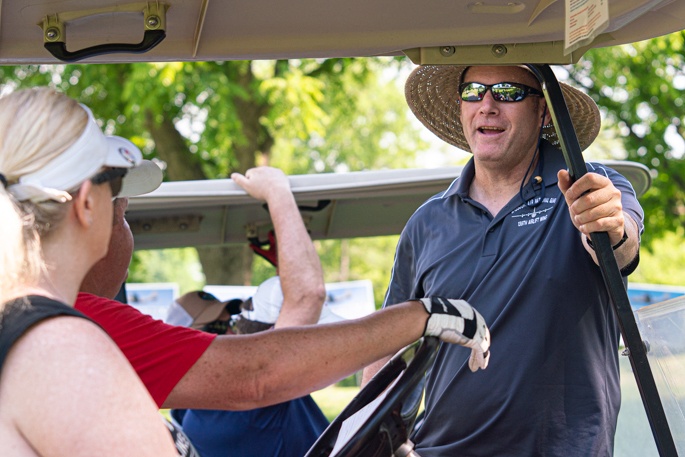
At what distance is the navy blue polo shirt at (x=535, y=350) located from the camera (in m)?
2.78

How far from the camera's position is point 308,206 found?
452 centimetres

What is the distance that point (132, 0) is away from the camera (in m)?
2.27

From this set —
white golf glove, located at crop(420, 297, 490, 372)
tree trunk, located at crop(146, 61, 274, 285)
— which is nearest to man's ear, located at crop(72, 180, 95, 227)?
white golf glove, located at crop(420, 297, 490, 372)

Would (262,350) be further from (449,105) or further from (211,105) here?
(211,105)

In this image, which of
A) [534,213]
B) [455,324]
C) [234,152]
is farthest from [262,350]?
[234,152]

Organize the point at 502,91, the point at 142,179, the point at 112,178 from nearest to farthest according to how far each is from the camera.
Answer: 1. the point at 112,178
2. the point at 142,179
3. the point at 502,91

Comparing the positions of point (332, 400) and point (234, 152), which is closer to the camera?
point (332, 400)

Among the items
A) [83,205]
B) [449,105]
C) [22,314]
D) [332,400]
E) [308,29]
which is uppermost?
[308,29]

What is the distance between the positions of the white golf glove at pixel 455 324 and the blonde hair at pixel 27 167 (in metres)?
0.89

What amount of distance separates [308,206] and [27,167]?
2.85 m

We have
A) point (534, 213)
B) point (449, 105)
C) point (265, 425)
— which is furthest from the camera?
point (265, 425)

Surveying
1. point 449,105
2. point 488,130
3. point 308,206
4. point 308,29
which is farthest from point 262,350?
point 308,206

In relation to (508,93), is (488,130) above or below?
below

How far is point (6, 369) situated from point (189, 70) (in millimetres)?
9103
